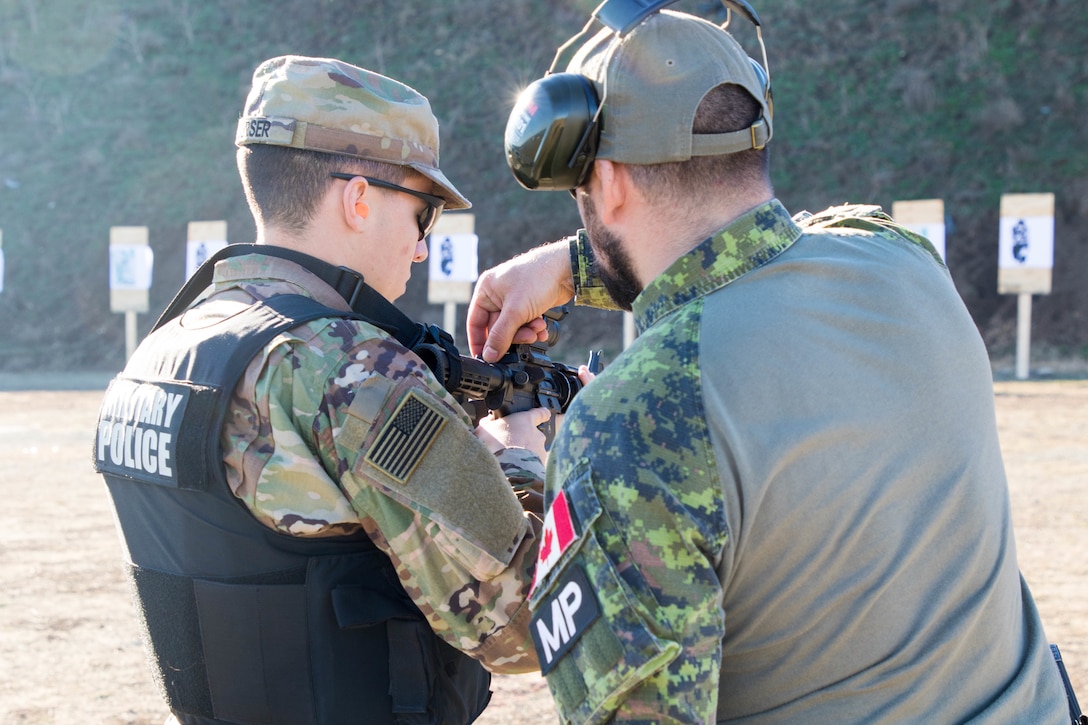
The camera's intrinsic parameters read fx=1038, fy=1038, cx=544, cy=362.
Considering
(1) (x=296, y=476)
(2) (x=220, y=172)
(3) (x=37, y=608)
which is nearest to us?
(1) (x=296, y=476)

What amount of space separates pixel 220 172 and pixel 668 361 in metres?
20.3

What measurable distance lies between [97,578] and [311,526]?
12.9 feet

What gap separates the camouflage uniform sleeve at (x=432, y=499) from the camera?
1.61 metres

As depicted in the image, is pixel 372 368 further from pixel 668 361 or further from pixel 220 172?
pixel 220 172

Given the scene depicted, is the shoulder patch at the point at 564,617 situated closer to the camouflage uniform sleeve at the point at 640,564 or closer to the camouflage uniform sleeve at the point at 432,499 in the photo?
the camouflage uniform sleeve at the point at 640,564

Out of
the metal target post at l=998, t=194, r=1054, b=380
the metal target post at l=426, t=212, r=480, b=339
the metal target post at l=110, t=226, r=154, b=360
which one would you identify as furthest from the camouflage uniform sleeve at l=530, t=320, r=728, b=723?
the metal target post at l=110, t=226, r=154, b=360

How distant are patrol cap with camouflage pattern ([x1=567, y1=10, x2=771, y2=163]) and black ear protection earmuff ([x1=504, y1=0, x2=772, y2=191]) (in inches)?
0.7

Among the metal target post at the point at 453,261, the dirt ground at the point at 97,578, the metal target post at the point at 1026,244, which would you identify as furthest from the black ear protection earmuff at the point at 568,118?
the metal target post at the point at 453,261

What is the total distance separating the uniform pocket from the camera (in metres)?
1.10

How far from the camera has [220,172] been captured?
2011cm

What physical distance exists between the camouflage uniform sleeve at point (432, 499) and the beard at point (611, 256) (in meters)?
0.38

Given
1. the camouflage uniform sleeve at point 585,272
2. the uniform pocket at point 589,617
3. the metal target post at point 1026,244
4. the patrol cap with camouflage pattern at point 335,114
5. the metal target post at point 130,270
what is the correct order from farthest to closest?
the metal target post at point 130,270, the metal target post at point 1026,244, the camouflage uniform sleeve at point 585,272, the patrol cap with camouflage pattern at point 335,114, the uniform pocket at point 589,617

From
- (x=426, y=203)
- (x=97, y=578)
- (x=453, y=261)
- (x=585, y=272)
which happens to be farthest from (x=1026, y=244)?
(x=426, y=203)

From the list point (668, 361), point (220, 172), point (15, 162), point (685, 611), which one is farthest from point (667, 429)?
point (15, 162)
